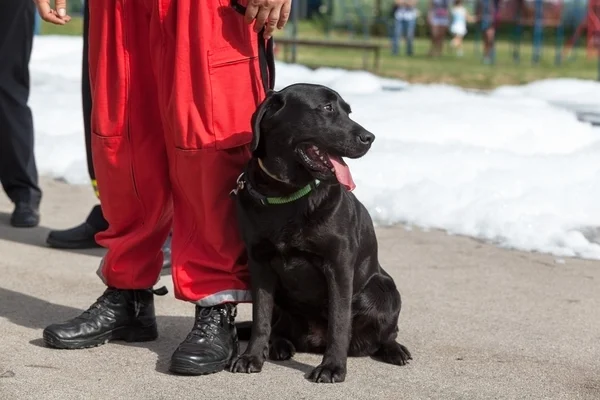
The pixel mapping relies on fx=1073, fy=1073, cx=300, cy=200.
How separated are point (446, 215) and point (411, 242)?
447mm

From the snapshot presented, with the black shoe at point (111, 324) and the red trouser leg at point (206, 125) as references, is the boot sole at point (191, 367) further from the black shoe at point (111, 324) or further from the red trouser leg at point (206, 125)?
the black shoe at point (111, 324)

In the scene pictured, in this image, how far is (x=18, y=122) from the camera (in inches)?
241

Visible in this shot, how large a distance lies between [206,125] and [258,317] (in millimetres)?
665

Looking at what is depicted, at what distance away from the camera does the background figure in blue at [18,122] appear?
5980 mm

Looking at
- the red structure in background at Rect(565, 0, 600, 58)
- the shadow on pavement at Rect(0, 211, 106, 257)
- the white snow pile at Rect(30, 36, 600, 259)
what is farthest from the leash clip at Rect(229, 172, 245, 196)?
the red structure in background at Rect(565, 0, 600, 58)

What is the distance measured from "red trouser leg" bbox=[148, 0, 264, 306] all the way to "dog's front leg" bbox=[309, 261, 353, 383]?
1.12 feet

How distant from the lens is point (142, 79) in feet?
12.1

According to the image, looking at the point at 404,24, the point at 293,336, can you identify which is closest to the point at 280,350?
the point at 293,336

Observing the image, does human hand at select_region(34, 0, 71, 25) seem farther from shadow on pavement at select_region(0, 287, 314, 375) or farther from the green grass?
the green grass

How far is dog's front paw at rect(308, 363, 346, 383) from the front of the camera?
3.48 meters

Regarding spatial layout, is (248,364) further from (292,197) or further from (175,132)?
(175,132)

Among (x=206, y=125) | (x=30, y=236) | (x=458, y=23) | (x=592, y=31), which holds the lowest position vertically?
(x=458, y=23)

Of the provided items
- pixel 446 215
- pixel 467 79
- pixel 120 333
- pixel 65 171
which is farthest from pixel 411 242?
pixel 467 79

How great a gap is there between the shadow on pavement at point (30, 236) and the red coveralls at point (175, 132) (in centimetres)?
164
